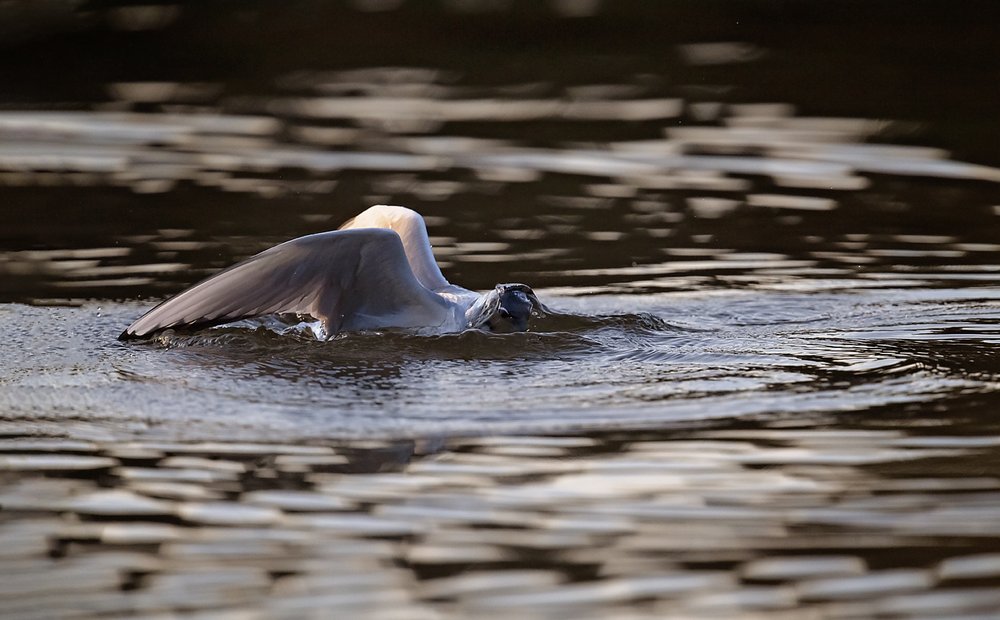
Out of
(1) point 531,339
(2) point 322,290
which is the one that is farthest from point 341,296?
(1) point 531,339

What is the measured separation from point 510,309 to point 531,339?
0.20 m

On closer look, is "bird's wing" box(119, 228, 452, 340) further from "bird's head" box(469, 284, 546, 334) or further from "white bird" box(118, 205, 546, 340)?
"bird's head" box(469, 284, 546, 334)

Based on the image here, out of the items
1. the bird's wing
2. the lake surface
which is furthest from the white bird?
the lake surface

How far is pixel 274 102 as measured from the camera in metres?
14.0

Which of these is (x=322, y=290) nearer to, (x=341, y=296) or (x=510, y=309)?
(x=341, y=296)

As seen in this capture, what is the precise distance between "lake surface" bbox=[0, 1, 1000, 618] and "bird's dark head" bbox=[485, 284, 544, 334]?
94 mm

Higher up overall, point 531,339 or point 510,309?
point 510,309

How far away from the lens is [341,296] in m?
7.79

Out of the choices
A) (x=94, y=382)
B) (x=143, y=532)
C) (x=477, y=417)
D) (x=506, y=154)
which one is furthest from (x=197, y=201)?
(x=143, y=532)

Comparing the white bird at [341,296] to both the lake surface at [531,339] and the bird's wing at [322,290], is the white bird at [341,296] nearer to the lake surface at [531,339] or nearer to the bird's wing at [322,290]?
the bird's wing at [322,290]

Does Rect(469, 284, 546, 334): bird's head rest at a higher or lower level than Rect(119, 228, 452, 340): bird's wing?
lower

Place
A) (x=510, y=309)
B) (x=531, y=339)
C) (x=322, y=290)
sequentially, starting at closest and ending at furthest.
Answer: (x=510, y=309) < (x=531, y=339) < (x=322, y=290)

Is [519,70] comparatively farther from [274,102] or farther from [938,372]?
[938,372]

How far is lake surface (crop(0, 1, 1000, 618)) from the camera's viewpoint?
4.93 metres
